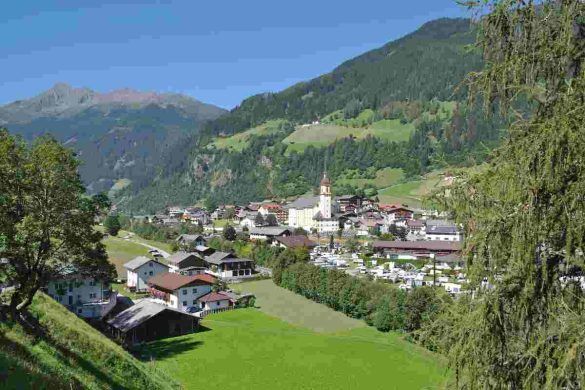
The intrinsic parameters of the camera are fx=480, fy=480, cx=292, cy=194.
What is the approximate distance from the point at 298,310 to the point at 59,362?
42.1 m

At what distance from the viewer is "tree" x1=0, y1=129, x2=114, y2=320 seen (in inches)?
848

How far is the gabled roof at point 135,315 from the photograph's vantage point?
1801 inches

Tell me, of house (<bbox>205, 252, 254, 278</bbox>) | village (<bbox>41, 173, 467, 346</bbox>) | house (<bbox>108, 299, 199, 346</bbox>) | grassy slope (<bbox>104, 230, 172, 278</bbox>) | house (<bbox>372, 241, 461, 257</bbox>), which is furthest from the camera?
house (<bbox>372, 241, 461, 257</bbox>)

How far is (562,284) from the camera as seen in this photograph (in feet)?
20.1

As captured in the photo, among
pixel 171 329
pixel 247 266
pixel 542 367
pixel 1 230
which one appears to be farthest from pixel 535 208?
pixel 247 266

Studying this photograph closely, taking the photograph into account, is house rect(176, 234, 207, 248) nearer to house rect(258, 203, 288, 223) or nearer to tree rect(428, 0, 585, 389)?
house rect(258, 203, 288, 223)

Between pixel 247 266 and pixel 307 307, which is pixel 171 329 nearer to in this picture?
pixel 307 307

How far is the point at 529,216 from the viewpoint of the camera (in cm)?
590

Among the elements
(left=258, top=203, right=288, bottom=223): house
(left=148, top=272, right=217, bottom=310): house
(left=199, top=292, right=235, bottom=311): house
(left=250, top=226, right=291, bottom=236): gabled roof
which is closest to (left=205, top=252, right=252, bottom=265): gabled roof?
(left=148, top=272, right=217, bottom=310): house

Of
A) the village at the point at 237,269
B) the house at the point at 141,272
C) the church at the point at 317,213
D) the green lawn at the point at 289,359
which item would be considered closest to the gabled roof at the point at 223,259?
the village at the point at 237,269

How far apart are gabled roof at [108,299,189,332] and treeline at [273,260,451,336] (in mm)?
19327

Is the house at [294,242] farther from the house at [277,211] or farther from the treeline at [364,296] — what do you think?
the house at [277,211]

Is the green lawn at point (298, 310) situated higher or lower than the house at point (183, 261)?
lower

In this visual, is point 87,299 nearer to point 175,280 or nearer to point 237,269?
point 175,280
